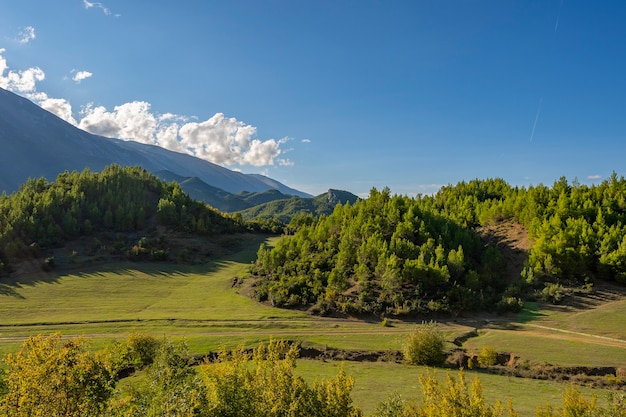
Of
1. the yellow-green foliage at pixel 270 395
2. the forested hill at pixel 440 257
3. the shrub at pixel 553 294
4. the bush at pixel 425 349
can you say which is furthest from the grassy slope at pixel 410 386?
the shrub at pixel 553 294

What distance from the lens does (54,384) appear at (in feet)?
40.5

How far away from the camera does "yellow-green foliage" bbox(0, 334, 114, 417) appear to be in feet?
39.6

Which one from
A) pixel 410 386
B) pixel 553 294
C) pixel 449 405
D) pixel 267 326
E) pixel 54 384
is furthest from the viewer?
pixel 553 294

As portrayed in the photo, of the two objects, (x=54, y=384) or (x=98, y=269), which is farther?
(x=98, y=269)

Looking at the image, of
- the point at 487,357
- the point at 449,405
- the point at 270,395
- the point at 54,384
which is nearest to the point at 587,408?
the point at 449,405

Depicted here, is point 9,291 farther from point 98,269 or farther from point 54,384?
point 54,384

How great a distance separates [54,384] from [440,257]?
170 feet

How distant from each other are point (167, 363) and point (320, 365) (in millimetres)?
21658

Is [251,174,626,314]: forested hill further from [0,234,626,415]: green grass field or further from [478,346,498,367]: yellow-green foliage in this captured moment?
[478,346,498,367]: yellow-green foliage

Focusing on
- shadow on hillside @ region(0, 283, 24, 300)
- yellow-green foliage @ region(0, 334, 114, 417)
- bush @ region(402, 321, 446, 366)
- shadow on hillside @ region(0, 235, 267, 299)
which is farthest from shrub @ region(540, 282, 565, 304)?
shadow on hillside @ region(0, 283, 24, 300)

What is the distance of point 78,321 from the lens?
154 ft

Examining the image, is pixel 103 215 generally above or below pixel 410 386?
above

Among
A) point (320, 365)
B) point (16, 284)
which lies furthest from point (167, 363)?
point (16, 284)

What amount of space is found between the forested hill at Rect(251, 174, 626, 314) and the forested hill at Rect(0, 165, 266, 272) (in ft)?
112
